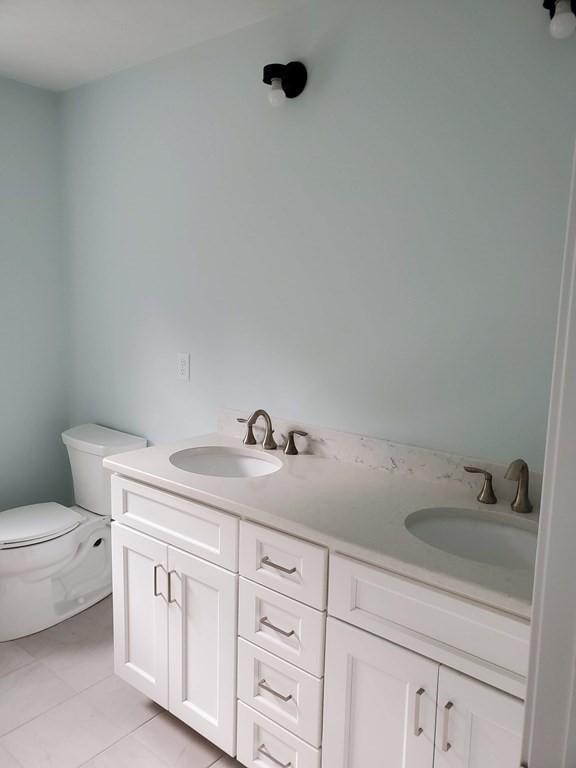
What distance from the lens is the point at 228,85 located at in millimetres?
2150

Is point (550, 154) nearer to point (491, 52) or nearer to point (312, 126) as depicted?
point (491, 52)

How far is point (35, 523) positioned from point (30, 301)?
1.11 metres

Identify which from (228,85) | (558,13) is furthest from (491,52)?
(228,85)

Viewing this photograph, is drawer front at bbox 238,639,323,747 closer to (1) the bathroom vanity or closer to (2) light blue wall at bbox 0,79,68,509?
(1) the bathroom vanity

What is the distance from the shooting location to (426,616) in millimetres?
1179

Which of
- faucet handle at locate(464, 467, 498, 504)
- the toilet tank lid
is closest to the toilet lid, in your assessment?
the toilet tank lid

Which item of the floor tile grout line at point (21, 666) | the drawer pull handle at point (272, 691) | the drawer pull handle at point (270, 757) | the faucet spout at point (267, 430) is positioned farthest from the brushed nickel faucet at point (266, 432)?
the floor tile grout line at point (21, 666)

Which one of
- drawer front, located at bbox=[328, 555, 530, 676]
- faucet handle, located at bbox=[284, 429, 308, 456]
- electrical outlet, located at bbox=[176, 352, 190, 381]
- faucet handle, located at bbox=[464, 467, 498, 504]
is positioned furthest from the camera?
electrical outlet, located at bbox=[176, 352, 190, 381]

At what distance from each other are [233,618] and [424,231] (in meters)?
1.23

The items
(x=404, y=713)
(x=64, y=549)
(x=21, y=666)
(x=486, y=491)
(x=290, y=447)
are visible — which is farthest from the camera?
(x=64, y=549)

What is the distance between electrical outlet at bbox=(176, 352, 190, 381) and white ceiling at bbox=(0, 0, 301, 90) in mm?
1219

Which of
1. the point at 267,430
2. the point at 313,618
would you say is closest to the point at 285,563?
the point at 313,618

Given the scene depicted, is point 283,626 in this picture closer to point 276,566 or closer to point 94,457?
point 276,566

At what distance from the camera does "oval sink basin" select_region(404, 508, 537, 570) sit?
4.69 ft
